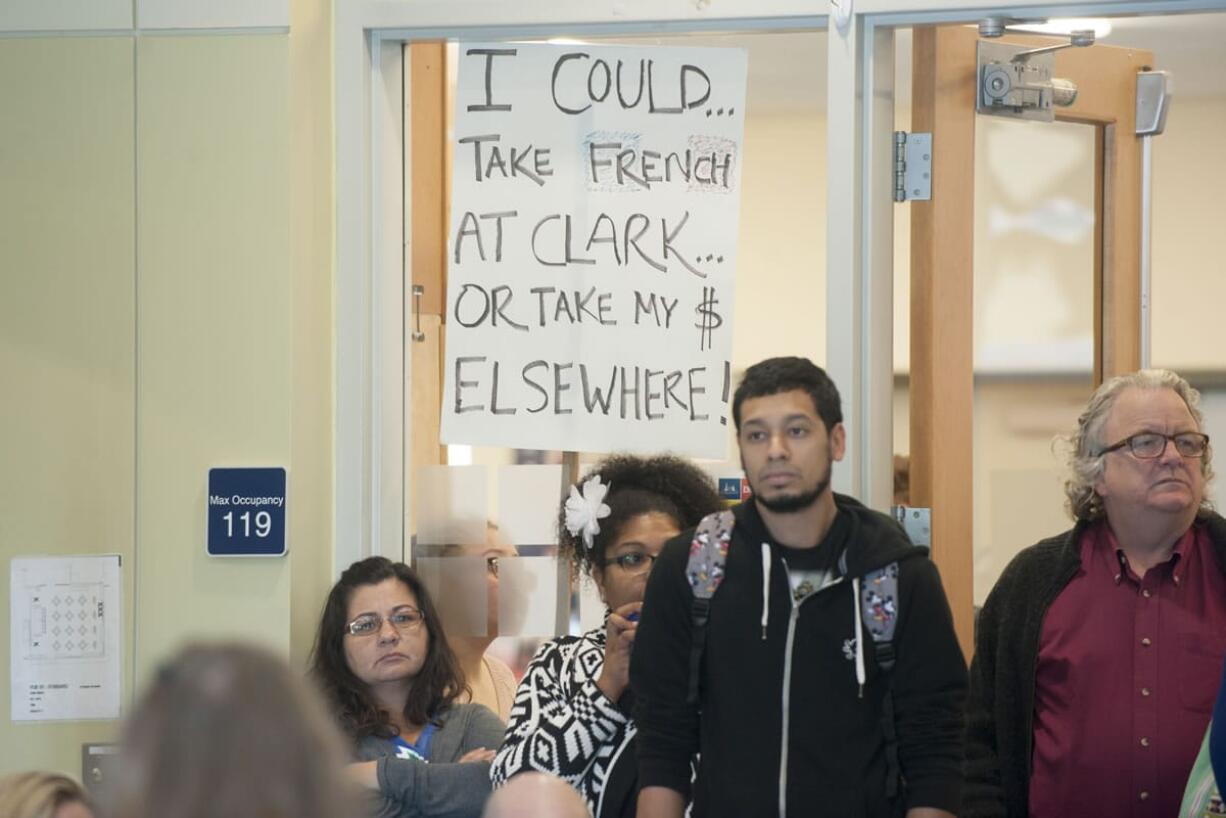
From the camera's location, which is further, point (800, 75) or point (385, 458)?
point (800, 75)

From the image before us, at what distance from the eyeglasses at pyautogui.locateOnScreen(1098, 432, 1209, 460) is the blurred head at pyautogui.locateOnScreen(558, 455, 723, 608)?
74 centimetres

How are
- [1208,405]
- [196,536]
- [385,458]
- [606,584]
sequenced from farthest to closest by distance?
[1208,405]
[385,458]
[196,536]
[606,584]

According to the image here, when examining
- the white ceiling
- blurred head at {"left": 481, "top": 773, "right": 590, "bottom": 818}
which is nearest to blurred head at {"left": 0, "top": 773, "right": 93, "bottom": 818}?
blurred head at {"left": 481, "top": 773, "right": 590, "bottom": 818}

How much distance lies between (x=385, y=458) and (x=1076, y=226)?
5.00 ft

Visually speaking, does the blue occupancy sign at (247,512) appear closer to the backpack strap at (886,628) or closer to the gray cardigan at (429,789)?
the gray cardigan at (429,789)

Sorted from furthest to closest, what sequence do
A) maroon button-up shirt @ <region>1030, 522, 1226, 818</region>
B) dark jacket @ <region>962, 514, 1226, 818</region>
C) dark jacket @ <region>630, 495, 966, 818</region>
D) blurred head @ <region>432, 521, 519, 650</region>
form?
blurred head @ <region>432, 521, 519, 650</region>, dark jacket @ <region>962, 514, 1226, 818</region>, maroon button-up shirt @ <region>1030, 522, 1226, 818</region>, dark jacket @ <region>630, 495, 966, 818</region>

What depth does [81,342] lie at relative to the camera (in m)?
3.01

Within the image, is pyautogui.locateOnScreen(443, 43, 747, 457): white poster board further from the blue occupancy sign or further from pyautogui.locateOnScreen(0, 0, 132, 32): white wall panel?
pyautogui.locateOnScreen(0, 0, 132, 32): white wall panel

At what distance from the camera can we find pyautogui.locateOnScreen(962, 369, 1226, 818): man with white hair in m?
2.57

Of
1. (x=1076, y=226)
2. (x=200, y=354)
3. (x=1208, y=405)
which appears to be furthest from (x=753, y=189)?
(x=1208, y=405)

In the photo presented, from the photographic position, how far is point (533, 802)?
5.14 ft

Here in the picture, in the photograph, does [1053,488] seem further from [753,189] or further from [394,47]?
[394,47]

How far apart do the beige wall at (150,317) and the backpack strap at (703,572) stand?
3.14 feet

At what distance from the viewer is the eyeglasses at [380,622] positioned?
2.93 metres
